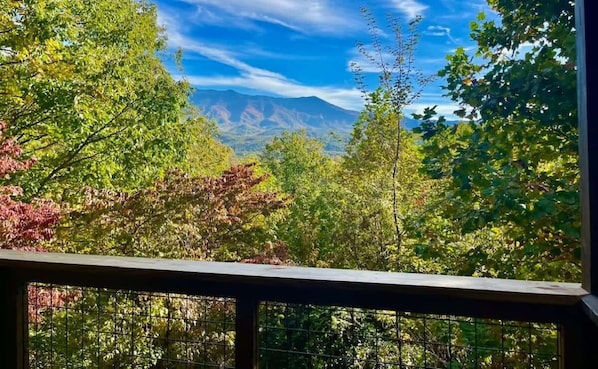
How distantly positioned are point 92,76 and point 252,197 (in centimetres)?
213

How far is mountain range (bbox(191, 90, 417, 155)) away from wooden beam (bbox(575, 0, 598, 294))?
159 inches

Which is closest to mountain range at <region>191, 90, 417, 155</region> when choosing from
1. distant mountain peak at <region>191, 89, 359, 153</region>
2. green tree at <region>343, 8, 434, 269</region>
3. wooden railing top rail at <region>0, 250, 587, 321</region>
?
distant mountain peak at <region>191, 89, 359, 153</region>

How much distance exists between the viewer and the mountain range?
526cm

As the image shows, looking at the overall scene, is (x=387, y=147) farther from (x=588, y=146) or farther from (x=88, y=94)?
(x=588, y=146)

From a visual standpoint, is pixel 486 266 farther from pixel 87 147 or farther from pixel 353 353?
pixel 87 147

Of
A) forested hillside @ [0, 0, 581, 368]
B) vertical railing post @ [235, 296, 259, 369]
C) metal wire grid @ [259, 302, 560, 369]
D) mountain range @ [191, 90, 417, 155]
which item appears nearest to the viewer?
vertical railing post @ [235, 296, 259, 369]

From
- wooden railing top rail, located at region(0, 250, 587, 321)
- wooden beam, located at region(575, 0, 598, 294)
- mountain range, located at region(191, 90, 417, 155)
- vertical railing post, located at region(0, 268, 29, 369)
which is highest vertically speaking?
mountain range, located at region(191, 90, 417, 155)

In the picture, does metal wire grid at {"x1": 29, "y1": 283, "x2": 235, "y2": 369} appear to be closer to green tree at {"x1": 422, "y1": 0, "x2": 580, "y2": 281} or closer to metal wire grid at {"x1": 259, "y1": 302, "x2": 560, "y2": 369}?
metal wire grid at {"x1": 259, "y1": 302, "x2": 560, "y2": 369}

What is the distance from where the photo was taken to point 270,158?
5.89m

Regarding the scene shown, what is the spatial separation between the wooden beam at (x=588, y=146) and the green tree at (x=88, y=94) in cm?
458

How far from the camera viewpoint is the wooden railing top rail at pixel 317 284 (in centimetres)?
105

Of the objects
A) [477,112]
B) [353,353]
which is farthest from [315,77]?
[353,353]

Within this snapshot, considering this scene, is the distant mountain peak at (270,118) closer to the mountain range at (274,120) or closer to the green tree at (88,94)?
the mountain range at (274,120)

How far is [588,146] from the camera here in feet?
3.36
